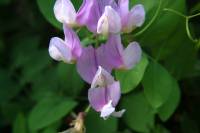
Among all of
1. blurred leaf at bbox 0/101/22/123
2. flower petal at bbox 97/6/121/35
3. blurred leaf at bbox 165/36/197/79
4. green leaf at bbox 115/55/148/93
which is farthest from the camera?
blurred leaf at bbox 0/101/22/123

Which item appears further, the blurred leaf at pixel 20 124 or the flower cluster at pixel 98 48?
the blurred leaf at pixel 20 124

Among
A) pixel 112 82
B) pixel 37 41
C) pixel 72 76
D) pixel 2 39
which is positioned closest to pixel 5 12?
pixel 2 39

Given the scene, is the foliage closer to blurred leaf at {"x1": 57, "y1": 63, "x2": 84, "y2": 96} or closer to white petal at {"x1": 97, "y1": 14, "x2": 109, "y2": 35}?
blurred leaf at {"x1": 57, "y1": 63, "x2": 84, "y2": 96}

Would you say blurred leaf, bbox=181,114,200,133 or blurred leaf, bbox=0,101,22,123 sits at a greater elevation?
blurred leaf, bbox=0,101,22,123

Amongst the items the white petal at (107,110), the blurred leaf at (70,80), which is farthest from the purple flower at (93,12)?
the blurred leaf at (70,80)

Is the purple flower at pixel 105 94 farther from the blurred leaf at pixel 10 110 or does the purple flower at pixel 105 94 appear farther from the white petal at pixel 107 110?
the blurred leaf at pixel 10 110

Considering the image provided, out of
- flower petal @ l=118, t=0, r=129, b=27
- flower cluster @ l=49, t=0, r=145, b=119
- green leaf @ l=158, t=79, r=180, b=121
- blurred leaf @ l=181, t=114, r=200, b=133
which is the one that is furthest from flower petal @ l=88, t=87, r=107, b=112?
blurred leaf @ l=181, t=114, r=200, b=133

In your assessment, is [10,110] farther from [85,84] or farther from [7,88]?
[85,84]
